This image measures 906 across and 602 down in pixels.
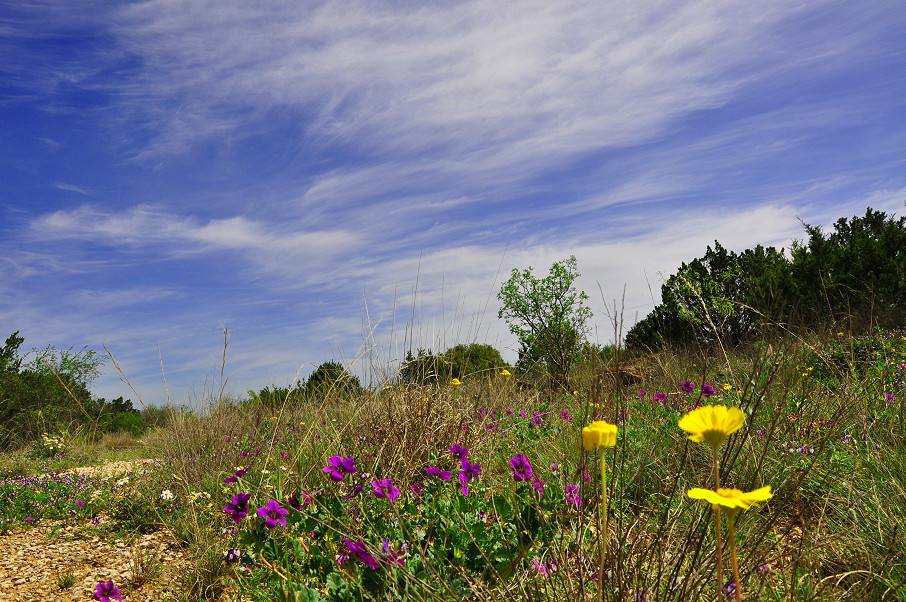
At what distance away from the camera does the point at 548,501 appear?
1884 mm

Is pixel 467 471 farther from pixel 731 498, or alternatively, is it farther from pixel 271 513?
pixel 731 498

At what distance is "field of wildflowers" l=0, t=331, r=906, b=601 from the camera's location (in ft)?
4.96

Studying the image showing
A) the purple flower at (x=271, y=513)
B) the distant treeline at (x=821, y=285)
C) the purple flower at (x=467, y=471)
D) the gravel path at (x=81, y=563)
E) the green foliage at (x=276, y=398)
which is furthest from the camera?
the distant treeline at (x=821, y=285)

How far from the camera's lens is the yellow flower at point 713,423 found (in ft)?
3.09

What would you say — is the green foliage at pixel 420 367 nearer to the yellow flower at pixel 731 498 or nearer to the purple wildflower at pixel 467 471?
the purple wildflower at pixel 467 471

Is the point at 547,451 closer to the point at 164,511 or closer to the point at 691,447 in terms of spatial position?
the point at 691,447

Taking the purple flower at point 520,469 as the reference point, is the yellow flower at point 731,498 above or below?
above

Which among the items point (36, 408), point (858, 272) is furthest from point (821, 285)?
point (36, 408)

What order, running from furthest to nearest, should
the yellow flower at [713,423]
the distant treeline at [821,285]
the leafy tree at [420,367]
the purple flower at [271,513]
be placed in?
the distant treeline at [821,285]
the leafy tree at [420,367]
the purple flower at [271,513]
the yellow flower at [713,423]

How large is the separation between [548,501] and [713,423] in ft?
3.44

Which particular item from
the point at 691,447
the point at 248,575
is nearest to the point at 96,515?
the point at 248,575

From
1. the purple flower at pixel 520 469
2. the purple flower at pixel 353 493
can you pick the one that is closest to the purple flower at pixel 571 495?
the purple flower at pixel 520 469

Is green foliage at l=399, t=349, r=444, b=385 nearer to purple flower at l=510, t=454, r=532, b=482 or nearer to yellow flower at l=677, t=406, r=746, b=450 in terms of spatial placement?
purple flower at l=510, t=454, r=532, b=482

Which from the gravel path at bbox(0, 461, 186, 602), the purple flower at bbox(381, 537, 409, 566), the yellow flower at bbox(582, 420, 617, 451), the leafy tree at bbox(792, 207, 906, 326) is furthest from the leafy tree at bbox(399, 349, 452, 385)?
the leafy tree at bbox(792, 207, 906, 326)
